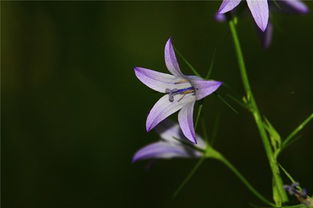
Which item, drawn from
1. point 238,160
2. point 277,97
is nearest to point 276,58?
point 277,97

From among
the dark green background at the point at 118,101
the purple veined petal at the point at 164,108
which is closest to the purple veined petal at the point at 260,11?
the purple veined petal at the point at 164,108

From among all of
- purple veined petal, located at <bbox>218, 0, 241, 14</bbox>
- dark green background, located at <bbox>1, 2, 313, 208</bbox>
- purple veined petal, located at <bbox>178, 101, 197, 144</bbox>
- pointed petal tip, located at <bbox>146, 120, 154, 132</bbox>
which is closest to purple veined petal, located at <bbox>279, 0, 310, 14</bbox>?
purple veined petal, located at <bbox>218, 0, 241, 14</bbox>

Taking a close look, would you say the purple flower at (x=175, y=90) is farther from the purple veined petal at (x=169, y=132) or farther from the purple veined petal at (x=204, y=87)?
the purple veined petal at (x=169, y=132)

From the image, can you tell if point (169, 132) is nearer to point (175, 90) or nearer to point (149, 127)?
point (175, 90)

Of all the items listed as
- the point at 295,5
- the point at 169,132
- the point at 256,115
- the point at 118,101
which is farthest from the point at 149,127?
the point at 118,101

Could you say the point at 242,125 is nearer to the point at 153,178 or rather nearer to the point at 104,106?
the point at 153,178
